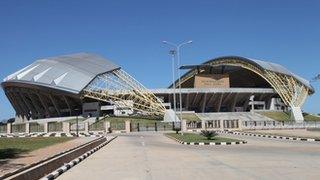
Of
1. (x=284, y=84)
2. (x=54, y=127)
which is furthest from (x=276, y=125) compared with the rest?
(x=284, y=84)

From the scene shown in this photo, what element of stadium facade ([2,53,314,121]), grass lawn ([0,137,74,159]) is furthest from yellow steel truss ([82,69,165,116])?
grass lawn ([0,137,74,159])

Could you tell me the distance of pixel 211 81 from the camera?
133375mm

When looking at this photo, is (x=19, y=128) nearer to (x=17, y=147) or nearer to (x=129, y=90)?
(x=129, y=90)

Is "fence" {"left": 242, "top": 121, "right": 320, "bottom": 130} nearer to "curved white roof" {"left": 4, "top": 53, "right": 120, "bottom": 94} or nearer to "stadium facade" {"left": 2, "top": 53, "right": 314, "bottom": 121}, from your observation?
"stadium facade" {"left": 2, "top": 53, "right": 314, "bottom": 121}

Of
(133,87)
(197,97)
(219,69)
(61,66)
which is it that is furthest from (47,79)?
(219,69)

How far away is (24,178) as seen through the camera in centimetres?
1302

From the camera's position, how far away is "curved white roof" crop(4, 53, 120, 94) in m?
104

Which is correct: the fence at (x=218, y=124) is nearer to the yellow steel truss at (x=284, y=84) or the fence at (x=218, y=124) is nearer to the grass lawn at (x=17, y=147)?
the grass lawn at (x=17, y=147)

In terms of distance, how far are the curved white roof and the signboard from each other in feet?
75.7

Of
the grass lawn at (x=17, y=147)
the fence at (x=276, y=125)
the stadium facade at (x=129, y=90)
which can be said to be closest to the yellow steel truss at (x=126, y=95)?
the stadium facade at (x=129, y=90)

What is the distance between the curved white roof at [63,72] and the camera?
10450 cm

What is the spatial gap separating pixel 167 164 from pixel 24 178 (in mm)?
7201

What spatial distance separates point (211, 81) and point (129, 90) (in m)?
28.8

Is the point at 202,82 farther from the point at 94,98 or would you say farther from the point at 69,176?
the point at 69,176
